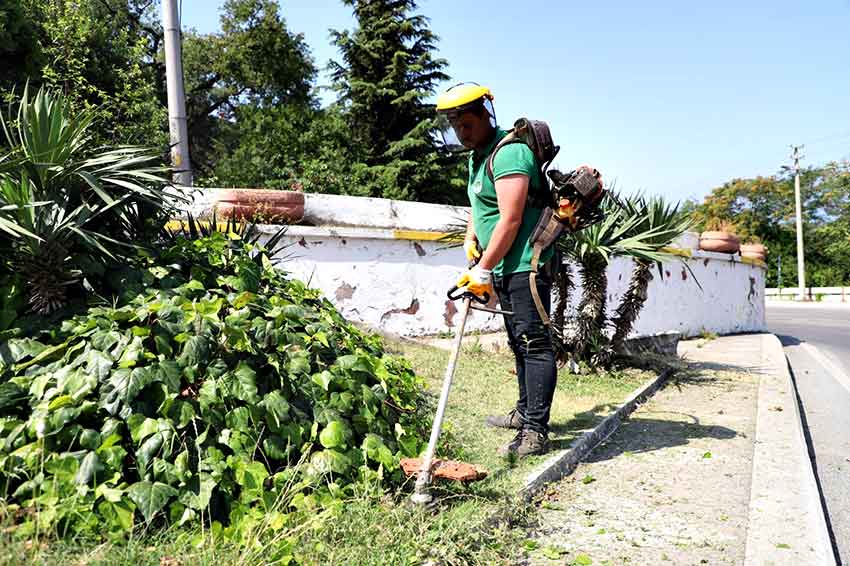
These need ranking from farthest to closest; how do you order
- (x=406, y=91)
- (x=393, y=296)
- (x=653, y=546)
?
(x=406, y=91), (x=393, y=296), (x=653, y=546)

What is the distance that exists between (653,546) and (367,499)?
1.29m

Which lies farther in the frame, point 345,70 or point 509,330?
point 345,70

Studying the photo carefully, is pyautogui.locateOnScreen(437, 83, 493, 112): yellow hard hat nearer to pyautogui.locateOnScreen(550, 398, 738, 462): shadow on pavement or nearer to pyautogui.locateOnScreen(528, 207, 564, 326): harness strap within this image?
pyautogui.locateOnScreen(528, 207, 564, 326): harness strap

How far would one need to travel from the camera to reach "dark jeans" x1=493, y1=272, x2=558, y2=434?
3.50 metres

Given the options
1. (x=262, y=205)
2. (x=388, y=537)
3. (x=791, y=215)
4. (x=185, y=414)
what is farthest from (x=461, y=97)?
(x=791, y=215)

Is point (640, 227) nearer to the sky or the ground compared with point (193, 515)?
nearer to the sky

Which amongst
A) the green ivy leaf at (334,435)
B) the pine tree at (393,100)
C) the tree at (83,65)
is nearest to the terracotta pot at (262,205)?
the tree at (83,65)

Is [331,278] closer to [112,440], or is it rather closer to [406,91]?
[112,440]

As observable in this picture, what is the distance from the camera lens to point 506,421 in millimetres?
4066

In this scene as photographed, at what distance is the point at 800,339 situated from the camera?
45.7 ft

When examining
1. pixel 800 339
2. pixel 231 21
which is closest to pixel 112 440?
pixel 800 339

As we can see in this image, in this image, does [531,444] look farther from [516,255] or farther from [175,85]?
[175,85]

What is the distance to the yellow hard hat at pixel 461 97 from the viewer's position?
3.33 meters

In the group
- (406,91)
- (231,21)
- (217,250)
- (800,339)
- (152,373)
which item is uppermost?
(231,21)
